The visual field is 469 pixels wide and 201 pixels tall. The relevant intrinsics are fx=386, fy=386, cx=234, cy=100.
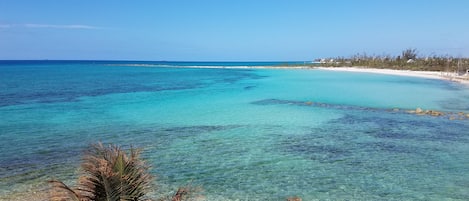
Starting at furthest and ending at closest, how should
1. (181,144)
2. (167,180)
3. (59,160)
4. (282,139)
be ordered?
(282,139), (181,144), (59,160), (167,180)

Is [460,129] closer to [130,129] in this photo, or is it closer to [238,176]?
[238,176]

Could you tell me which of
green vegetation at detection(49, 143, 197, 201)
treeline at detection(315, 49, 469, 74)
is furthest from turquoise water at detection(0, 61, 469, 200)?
treeline at detection(315, 49, 469, 74)

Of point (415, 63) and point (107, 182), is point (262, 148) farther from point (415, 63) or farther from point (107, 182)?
point (415, 63)

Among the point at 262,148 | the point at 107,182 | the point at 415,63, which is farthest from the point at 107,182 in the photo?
the point at 415,63

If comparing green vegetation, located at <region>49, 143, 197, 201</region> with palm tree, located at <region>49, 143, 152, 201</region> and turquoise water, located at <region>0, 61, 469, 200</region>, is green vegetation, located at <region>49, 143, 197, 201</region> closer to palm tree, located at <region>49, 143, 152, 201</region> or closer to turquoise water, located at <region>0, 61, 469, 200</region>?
palm tree, located at <region>49, 143, 152, 201</region>

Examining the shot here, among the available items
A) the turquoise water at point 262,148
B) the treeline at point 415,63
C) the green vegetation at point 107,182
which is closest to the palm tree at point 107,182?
the green vegetation at point 107,182

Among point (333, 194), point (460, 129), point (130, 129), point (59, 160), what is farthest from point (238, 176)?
point (460, 129)

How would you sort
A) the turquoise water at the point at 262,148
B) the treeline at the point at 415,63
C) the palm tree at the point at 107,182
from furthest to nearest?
the treeline at the point at 415,63 < the turquoise water at the point at 262,148 < the palm tree at the point at 107,182

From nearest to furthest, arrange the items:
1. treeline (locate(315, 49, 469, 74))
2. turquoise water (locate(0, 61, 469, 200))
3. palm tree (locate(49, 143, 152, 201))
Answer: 1. palm tree (locate(49, 143, 152, 201))
2. turquoise water (locate(0, 61, 469, 200))
3. treeline (locate(315, 49, 469, 74))

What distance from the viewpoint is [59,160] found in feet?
42.8

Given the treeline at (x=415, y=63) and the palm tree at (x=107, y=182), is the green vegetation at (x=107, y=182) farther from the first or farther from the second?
the treeline at (x=415, y=63)

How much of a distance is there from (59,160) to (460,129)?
18.6 m

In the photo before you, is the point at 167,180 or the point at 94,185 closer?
the point at 94,185

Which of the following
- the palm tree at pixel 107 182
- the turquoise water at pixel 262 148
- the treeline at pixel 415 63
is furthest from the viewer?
the treeline at pixel 415 63
